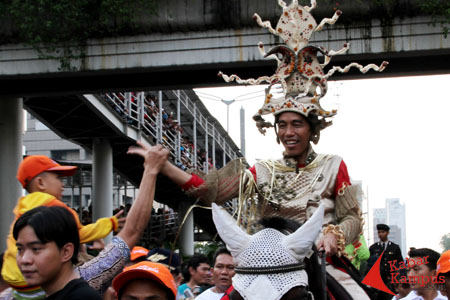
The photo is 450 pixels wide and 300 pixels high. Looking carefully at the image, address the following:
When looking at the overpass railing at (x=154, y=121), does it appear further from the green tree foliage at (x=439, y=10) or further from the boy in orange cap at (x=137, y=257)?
the boy in orange cap at (x=137, y=257)

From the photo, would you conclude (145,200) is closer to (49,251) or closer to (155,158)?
(155,158)

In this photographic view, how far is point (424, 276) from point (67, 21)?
37.1 ft

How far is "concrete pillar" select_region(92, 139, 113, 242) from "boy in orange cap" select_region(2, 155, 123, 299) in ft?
74.6

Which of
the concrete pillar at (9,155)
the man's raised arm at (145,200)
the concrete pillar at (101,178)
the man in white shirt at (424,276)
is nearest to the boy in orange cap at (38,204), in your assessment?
the man's raised arm at (145,200)

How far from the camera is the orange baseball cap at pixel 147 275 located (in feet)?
16.1

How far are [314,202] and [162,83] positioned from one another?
1447cm

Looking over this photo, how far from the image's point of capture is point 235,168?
566 cm

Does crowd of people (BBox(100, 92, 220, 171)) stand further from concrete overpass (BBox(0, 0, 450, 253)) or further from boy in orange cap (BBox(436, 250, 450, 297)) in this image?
boy in orange cap (BBox(436, 250, 450, 297))

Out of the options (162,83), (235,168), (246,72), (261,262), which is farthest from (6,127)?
(261,262)

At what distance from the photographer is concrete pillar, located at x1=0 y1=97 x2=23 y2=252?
20250 mm

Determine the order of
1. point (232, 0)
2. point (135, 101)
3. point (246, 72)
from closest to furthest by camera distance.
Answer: point (232, 0) → point (246, 72) → point (135, 101)

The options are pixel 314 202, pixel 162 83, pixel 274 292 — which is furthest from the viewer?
pixel 162 83

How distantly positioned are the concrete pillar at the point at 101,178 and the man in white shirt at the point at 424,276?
20.9m

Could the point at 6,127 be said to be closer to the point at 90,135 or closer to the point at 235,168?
the point at 90,135
